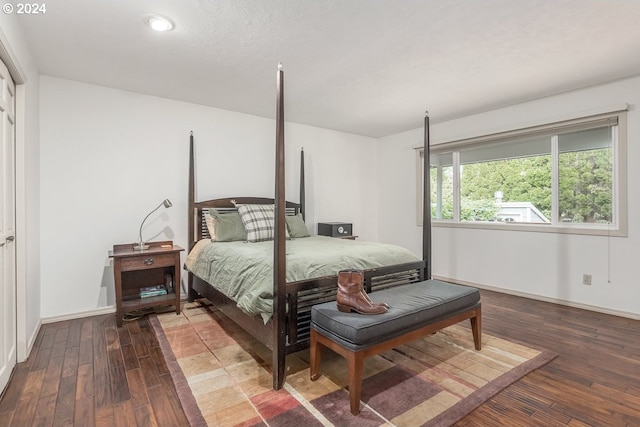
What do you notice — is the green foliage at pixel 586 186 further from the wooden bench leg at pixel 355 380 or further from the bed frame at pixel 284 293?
the wooden bench leg at pixel 355 380

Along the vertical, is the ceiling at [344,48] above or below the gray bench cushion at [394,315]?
above

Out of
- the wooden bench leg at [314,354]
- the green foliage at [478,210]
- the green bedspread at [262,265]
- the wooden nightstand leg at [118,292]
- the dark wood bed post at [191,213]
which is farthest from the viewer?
the green foliage at [478,210]

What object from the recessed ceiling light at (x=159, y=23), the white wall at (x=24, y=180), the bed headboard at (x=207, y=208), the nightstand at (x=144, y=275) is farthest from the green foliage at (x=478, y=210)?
the white wall at (x=24, y=180)

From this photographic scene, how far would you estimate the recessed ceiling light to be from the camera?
2.09m

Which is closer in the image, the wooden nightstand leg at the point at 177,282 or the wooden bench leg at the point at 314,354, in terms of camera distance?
the wooden bench leg at the point at 314,354

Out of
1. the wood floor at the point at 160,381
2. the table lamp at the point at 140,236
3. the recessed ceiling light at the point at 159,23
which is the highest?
the recessed ceiling light at the point at 159,23

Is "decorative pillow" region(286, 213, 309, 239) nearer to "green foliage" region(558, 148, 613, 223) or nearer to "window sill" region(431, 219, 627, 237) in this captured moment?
"window sill" region(431, 219, 627, 237)

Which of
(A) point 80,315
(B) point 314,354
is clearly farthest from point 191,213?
(B) point 314,354

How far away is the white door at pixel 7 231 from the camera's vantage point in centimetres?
190

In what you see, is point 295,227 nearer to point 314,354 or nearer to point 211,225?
point 211,225

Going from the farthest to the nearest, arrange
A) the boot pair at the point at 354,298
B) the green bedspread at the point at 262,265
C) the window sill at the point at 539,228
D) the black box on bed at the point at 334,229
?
the black box on bed at the point at 334,229 < the window sill at the point at 539,228 < the green bedspread at the point at 262,265 < the boot pair at the point at 354,298

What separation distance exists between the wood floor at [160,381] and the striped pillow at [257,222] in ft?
4.22

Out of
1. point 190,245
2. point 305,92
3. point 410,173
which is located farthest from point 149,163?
point 410,173

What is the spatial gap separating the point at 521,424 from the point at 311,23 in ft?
8.72
